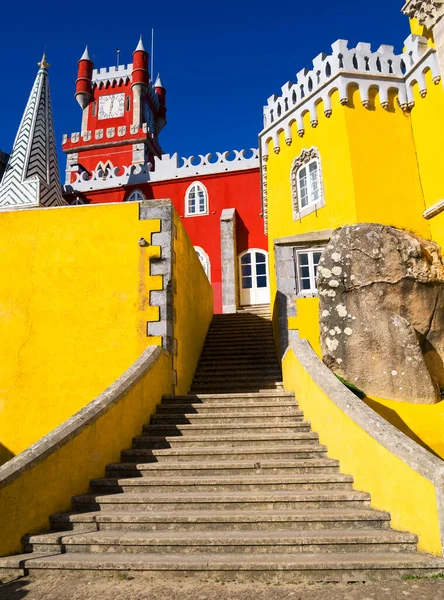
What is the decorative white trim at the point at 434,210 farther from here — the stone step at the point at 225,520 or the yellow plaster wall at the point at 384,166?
the stone step at the point at 225,520

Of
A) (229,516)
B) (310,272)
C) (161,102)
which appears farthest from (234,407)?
(161,102)

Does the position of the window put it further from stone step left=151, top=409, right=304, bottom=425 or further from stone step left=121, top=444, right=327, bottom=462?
stone step left=121, top=444, right=327, bottom=462

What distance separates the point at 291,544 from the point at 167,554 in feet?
3.57

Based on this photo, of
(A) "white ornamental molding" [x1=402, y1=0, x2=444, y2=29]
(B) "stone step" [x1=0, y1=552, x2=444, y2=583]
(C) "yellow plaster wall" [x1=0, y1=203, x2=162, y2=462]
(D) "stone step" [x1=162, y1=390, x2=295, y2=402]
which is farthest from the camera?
(A) "white ornamental molding" [x1=402, y1=0, x2=444, y2=29]

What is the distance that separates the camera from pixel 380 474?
4.30 metres

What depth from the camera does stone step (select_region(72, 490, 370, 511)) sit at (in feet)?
14.5

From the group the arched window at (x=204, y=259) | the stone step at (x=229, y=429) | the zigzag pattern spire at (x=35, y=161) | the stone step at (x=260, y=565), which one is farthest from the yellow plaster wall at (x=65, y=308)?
the arched window at (x=204, y=259)

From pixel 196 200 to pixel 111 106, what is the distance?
1662 cm

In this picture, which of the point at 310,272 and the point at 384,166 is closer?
the point at 310,272

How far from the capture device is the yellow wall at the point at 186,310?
838cm

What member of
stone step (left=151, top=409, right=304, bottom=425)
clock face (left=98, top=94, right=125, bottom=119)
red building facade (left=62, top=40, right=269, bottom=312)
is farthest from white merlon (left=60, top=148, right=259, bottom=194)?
stone step (left=151, top=409, right=304, bottom=425)

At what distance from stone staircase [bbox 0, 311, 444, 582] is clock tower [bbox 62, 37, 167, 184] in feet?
85.4

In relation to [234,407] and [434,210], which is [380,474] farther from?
[434,210]

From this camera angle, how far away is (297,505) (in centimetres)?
441
